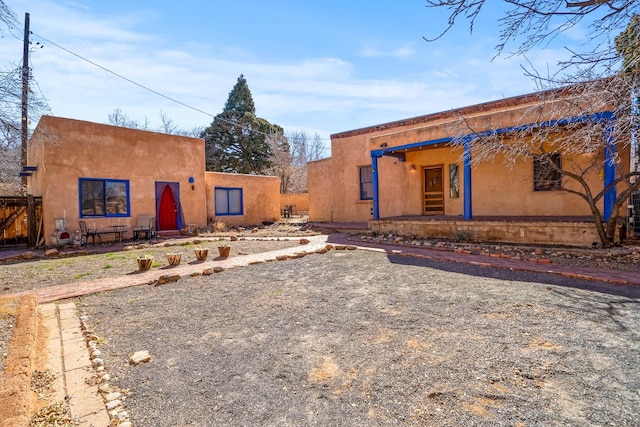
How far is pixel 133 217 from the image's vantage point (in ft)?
41.2

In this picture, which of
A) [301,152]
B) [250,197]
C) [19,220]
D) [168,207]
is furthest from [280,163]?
[19,220]

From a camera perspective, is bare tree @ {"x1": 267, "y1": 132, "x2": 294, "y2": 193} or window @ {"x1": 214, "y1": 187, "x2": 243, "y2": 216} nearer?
window @ {"x1": 214, "y1": 187, "x2": 243, "y2": 216}

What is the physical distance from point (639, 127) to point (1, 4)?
391 inches

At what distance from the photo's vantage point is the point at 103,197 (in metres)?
11.9

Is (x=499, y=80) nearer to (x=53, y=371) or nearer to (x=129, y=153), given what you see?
(x=53, y=371)

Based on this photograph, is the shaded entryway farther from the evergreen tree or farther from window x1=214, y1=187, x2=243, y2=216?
the evergreen tree

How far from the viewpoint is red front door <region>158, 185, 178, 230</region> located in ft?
44.3

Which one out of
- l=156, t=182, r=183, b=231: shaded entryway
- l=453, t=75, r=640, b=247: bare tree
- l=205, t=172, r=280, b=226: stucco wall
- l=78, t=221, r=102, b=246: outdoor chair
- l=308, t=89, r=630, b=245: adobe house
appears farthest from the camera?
l=205, t=172, r=280, b=226: stucco wall

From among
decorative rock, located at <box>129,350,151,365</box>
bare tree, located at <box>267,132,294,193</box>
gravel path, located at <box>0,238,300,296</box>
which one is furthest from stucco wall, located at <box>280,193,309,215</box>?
decorative rock, located at <box>129,350,151,365</box>

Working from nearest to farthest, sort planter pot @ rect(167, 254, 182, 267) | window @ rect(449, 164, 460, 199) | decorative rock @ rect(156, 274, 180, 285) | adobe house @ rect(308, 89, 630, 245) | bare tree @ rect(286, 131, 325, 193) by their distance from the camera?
decorative rock @ rect(156, 274, 180, 285), planter pot @ rect(167, 254, 182, 267), adobe house @ rect(308, 89, 630, 245), window @ rect(449, 164, 460, 199), bare tree @ rect(286, 131, 325, 193)

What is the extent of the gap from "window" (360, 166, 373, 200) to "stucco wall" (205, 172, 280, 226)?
5.69 m

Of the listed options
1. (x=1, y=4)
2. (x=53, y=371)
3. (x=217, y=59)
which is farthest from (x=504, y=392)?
(x=217, y=59)

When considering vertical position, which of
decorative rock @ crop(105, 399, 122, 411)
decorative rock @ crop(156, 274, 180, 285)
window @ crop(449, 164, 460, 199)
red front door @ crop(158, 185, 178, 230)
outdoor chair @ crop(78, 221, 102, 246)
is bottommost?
decorative rock @ crop(105, 399, 122, 411)

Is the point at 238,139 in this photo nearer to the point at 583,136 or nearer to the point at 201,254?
the point at 201,254
